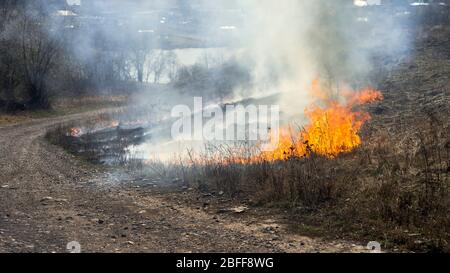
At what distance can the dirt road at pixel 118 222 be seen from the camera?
645 cm

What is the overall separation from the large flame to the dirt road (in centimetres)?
281

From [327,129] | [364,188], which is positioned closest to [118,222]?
[364,188]

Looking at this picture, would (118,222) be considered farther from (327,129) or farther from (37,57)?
(37,57)

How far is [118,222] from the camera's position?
7660mm

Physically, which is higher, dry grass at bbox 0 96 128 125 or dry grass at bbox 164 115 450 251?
dry grass at bbox 0 96 128 125

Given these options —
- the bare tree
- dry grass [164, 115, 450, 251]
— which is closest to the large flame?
dry grass [164, 115, 450, 251]

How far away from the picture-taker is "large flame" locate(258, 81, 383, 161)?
11.7 metres

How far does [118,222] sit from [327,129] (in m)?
7.24

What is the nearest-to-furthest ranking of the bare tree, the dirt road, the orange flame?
1. the dirt road
2. the orange flame
3. the bare tree

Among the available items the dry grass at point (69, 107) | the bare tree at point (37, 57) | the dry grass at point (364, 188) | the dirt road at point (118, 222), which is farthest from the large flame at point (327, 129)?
the bare tree at point (37, 57)

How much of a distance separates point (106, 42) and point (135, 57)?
52.8ft

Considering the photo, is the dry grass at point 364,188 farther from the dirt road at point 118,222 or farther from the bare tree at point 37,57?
the bare tree at point 37,57

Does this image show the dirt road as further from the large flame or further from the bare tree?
the bare tree
